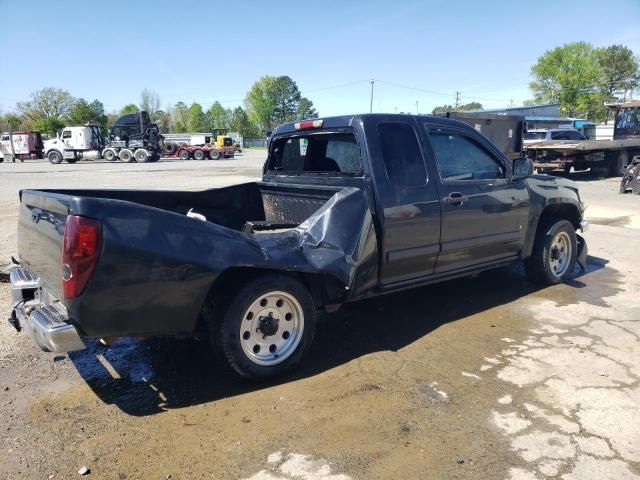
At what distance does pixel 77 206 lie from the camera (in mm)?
2646

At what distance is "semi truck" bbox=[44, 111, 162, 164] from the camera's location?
35750 mm

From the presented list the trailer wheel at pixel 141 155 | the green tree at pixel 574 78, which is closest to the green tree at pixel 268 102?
the green tree at pixel 574 78

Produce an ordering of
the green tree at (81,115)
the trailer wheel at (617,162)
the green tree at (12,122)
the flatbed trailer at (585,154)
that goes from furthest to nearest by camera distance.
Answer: the green tree at (81,115) → the green tree at (12,122) → the trailer wheel at (617,162) → the flatbed trailer at (585,154)

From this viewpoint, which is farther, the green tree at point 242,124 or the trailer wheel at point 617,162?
the green tree at point 242,124

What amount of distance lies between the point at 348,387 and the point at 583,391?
161 centimetres

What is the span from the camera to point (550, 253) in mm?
5566

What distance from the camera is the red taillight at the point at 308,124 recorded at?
4.44 meters

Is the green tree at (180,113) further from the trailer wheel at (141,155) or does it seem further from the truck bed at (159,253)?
the truck bed at (159,253)

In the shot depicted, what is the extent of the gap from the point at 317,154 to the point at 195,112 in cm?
9939

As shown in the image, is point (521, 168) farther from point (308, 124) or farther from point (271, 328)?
point (271, 328)

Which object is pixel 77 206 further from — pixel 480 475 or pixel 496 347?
pixel 496 347

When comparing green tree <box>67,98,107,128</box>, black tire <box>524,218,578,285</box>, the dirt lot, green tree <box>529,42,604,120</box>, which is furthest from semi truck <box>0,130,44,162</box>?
green tree <box>529,42,604,120</box>

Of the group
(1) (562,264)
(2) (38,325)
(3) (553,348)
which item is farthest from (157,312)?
(1) (562,264)

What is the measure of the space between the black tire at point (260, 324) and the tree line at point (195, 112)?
83369mm
